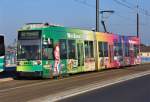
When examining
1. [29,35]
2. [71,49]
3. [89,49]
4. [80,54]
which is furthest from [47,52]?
[89,49]

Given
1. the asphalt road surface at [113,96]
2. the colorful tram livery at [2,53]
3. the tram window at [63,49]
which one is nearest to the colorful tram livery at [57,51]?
the tram window at [63,49]

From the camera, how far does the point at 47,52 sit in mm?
28312

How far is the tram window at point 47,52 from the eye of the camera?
2798cm

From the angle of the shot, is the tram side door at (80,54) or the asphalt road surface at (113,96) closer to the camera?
the asphalt road surface at (113,96)

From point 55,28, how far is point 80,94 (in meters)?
11.2

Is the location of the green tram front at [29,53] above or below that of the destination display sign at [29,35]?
below

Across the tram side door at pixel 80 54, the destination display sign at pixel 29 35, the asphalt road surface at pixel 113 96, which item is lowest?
the asphalt road surface at pixel 113 96

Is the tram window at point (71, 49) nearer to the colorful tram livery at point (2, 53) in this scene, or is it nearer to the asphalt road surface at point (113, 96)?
the colorful tram livery at point (2, 53)

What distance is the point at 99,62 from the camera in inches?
1460

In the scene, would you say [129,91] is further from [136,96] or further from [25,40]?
[25,40]

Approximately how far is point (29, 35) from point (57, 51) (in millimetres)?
1984

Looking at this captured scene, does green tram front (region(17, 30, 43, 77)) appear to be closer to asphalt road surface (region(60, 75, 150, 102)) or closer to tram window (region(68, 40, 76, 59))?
tram window (region(68, 40, 76, 59))

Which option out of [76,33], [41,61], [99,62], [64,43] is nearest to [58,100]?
[41,61]

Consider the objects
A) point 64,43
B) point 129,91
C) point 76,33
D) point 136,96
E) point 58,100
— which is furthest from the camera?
point 76,33
